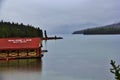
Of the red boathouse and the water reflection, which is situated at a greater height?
the red boathouse

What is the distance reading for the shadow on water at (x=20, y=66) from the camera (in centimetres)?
3256

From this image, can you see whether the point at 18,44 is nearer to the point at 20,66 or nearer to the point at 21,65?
the point at 21,65

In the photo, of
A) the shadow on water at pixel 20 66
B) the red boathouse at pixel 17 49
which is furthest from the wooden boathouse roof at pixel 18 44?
the shadow on water at pixel 20 66

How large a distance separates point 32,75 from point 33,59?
10.1m

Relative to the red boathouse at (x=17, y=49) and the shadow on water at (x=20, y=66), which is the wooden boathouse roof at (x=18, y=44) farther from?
the shadow on water at (x=20, y=66)

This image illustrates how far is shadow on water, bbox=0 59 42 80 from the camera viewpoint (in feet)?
107

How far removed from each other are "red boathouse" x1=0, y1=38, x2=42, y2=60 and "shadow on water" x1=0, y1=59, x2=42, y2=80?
0.65 meters

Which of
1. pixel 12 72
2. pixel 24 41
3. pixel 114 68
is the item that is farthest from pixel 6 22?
pixel 114 68

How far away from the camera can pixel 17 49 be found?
39.6m

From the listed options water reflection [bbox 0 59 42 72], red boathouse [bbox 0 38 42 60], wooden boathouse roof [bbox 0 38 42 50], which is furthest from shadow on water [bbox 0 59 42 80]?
wooden boathouse roof [bbox 0 38 42 50]

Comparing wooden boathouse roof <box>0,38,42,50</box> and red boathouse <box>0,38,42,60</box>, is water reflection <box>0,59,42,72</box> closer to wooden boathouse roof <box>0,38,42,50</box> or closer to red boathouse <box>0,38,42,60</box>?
red boathouse <box>0,38,42,60</box>

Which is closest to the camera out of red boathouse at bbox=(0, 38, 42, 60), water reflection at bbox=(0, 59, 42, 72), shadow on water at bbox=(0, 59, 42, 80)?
shadow on water at bbox=(0, 59, 42, 80)

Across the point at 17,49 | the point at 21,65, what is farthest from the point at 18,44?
the point at 21,65

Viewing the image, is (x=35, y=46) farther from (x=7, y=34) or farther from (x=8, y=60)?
(x=7, y=34)
